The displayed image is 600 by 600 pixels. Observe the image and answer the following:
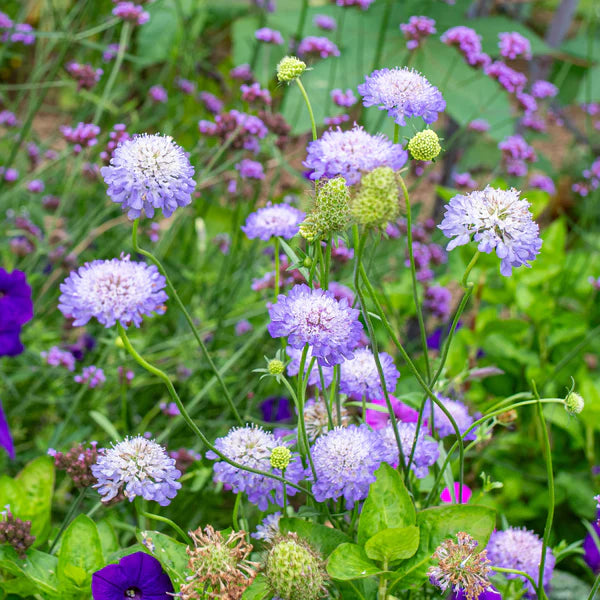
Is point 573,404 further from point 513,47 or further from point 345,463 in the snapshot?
point 513,47

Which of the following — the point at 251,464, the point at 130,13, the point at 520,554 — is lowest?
the point at 520,554

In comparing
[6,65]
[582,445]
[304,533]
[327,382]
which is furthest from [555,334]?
[6,65]

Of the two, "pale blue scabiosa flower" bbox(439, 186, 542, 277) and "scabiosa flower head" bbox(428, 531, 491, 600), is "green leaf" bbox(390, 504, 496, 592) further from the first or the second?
"pale blue scabiosa flower" bbox(439, 186, 542, 277)

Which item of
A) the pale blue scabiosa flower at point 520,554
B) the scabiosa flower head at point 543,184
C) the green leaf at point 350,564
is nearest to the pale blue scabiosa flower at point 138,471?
the green leaf at point 350,564

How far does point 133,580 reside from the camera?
72 centimetres

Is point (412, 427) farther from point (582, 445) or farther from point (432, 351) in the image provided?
point (432, 351)

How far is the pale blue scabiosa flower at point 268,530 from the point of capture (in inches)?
28.1

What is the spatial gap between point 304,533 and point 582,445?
0.77 meters

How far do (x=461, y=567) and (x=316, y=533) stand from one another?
141 mm

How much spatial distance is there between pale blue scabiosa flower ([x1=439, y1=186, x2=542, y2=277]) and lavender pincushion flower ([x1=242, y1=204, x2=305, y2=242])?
23cm

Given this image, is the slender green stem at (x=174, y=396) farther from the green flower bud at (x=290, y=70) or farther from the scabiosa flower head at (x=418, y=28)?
the scabiosa flower head at (x=418, y=28)

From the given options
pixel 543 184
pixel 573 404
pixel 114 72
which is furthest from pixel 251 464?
pixel 543 184

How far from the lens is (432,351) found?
60.5 inches

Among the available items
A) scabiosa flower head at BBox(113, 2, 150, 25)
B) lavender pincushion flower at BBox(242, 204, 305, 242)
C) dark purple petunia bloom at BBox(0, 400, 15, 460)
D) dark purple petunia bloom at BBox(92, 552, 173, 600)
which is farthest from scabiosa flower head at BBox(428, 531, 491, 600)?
scabiosa flower head at BBox(113, 2, 150, 25)
